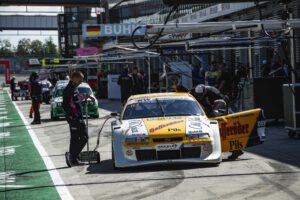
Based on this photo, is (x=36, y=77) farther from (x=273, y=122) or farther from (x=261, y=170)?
(x=261, y=170)

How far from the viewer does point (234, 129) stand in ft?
40.8

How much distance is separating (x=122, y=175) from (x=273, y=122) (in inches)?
367

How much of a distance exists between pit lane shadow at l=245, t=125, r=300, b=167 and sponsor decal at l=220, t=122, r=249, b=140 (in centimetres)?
72

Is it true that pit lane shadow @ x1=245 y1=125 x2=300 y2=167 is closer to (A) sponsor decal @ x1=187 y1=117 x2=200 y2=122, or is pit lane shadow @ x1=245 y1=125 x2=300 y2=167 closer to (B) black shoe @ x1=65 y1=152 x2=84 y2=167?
(A) sponsor decal @ x1=187 y1=117 x2=200 y2=122

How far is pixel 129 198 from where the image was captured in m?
8.90

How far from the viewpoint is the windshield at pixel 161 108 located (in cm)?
1242

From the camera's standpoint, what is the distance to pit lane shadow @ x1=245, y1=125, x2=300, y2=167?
40.5ft

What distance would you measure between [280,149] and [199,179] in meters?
4.20

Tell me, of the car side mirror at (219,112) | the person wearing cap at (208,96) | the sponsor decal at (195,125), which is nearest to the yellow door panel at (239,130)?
the car side mirror at (219,112)

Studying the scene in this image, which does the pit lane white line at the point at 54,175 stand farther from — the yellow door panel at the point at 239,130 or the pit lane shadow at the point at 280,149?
the pit lane shadow at the point at 280,149

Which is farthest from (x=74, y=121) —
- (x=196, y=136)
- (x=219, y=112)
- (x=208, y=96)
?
(x=208, y=96)

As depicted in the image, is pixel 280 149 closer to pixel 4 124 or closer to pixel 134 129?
pixel 134 129

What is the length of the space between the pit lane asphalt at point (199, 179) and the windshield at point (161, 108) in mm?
1028

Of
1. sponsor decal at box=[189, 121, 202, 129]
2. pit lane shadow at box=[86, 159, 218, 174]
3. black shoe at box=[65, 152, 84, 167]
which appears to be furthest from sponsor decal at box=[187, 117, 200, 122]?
black shoe at box=[65, 152, 84, 167]
